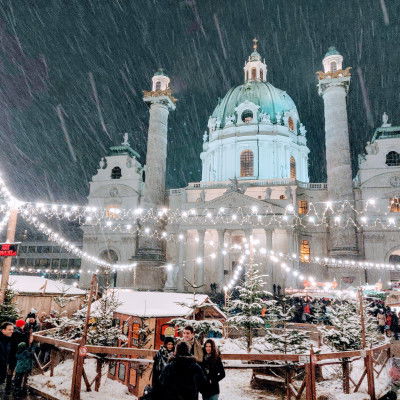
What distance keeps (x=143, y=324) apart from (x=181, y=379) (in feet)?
27.5

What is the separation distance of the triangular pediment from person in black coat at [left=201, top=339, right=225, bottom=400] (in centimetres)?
3398

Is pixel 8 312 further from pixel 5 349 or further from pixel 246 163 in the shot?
pixel 246 163

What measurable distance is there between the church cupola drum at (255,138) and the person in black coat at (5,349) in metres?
45.5

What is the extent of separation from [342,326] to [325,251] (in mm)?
33306

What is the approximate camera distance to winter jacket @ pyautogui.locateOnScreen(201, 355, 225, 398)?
6.34 meters

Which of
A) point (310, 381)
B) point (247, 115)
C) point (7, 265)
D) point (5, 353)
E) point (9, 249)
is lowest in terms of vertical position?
point (310, 381)

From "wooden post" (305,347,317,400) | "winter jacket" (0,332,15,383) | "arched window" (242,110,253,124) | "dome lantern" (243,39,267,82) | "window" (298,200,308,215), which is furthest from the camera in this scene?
"dome lantern" (243,39,267,82)

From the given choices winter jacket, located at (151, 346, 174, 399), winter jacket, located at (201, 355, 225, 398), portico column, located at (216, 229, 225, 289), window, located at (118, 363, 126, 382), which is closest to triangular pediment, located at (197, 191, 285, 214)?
portico column, located at (216, 229, 225, 289)

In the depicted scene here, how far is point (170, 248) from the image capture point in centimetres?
4834

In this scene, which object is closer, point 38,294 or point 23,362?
point 23,362

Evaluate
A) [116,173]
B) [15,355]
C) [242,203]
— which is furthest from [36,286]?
[116,173]

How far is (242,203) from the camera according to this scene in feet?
137

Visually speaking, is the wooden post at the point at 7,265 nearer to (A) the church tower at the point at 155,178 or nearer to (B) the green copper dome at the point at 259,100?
(A) the church tower at the point at 155,178

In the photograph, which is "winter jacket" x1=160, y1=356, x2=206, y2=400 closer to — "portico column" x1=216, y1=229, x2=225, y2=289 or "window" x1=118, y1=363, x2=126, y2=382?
"window" x1=118, y1=363, x2=126, y2=382
